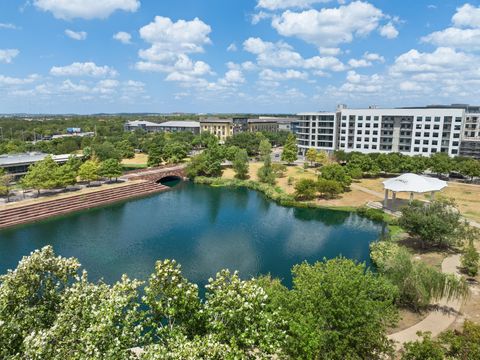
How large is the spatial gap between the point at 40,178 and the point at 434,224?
165 ft

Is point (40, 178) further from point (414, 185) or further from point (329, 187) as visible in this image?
point (414, 185)

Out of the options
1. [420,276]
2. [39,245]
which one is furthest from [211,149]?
[420,276]

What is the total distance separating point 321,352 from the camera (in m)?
13.4

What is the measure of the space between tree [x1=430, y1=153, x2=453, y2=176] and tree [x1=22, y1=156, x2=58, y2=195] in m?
66.0

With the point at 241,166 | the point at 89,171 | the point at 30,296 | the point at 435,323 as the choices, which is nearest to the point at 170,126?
the point at 241,166

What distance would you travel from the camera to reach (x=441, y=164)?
60.8 meters

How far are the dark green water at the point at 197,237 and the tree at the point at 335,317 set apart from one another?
41.0 ft

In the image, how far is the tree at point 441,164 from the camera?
60.8m

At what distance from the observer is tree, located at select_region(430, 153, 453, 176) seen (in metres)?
60.8

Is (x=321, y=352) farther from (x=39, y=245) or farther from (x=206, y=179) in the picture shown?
(x=206, y=179)

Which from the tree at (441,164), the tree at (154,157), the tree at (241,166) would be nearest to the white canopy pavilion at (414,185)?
the tree at (441,164)

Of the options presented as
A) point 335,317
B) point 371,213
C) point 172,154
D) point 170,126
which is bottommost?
point 371,213

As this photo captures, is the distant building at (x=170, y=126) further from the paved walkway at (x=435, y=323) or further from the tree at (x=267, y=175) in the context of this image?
the paved walkway at (x=435, y=323)

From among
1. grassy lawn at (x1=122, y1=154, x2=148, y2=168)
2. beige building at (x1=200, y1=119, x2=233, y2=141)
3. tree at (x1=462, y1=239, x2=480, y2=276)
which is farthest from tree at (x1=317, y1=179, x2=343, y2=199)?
beige building at (x1=200, y1=119, x2=233, y2=141)
